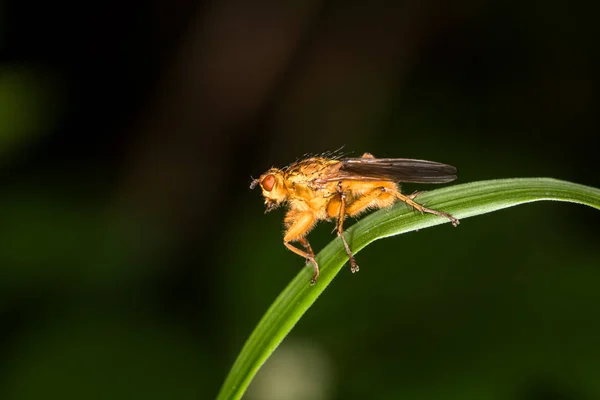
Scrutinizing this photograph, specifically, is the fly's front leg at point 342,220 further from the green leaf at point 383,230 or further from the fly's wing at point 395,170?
the green leaf at point 383,230

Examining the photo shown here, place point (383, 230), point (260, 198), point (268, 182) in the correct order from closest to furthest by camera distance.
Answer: point (383, 230)
point (268, 182)
point (260, 198)

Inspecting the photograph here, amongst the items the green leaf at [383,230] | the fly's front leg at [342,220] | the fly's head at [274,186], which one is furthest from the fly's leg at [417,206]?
the fly's head at [274,186]

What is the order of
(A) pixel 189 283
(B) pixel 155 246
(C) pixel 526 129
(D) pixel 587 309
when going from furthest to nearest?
(C) pixel 526 129, (B) pixel 155 246, (A) pixel 189 283, (D) pixel 587 309

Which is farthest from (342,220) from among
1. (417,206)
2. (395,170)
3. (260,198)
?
(260,198)

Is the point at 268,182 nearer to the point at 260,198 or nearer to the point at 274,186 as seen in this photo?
the point at 274,186

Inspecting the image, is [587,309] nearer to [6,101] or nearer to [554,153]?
[554,153]

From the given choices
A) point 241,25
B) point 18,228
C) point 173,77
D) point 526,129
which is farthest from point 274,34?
point 18,228

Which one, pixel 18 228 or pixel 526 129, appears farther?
pixel 526 129
